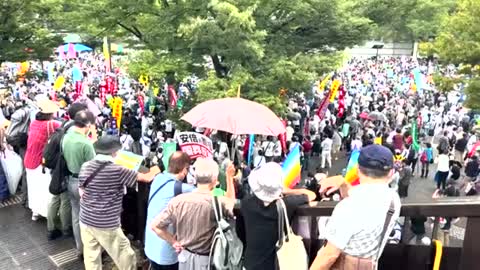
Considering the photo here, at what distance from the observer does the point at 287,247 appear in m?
2.37

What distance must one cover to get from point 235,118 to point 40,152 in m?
2.07

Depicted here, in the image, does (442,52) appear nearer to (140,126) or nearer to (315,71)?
(315,71)

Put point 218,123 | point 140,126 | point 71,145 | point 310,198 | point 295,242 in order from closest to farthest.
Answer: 1. point 295,242
2. point 310,198
3. point 71,145
4. point 218,123
5. point 140,126

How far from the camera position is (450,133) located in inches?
570

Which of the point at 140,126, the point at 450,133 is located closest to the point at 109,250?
the point at 140,126

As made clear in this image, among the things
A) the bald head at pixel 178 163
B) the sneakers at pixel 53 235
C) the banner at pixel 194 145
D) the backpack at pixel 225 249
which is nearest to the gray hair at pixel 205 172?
the backpack at pixel 225 249

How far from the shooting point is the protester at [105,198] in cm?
326

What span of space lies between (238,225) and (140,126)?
11230 millimetres

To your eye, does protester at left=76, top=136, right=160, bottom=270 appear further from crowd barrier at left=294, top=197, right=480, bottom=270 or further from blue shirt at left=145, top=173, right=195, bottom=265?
crowd barrier at left=294, top=197, right=480, bottom=270

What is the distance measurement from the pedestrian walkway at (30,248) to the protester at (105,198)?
0.74 m

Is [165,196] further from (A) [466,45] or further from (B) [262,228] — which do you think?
(A) [466,45]

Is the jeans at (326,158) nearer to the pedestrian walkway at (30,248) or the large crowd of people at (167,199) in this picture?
the large crowd of people at (167,199)

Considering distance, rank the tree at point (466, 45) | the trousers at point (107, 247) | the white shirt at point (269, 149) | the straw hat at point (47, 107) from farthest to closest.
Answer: the tree at point (466, 45), the white shirt at point (269, 149), the straw hat at point (47, 107), the trousers at point (107, 247)

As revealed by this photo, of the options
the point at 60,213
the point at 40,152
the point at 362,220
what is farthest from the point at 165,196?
the point at 40,152
